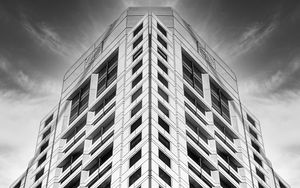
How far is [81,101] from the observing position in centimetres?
8894

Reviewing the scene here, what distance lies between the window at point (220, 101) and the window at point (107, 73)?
12454 mm

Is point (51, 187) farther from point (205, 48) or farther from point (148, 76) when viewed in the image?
point (205, 48)

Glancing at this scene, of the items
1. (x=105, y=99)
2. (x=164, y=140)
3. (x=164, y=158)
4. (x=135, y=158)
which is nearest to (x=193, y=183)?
(x=164, y=158)

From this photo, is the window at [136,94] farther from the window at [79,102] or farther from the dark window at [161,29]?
the dark window at [161,29]

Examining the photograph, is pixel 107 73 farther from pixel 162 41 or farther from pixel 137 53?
pixel 162 41

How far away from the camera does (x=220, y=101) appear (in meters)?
89.9

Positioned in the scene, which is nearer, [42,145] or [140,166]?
[140,166]

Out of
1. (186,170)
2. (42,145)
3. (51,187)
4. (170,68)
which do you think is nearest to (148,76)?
(170,68)

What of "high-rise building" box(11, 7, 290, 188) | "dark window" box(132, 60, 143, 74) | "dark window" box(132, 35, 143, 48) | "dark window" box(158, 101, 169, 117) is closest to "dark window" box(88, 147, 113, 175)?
"high-rise building" box(11, 7, 290, 188)

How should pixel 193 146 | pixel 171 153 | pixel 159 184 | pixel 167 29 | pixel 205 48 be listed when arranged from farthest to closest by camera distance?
pixel 205 48 → pixel 167 29 → pixel 193 146 → pixel 171 153 → pixel 159 184

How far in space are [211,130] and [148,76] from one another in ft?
34.1

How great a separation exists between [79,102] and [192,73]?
14.3 meters

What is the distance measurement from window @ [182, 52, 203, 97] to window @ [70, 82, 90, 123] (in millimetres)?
12311

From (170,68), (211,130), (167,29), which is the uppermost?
(167,29)
